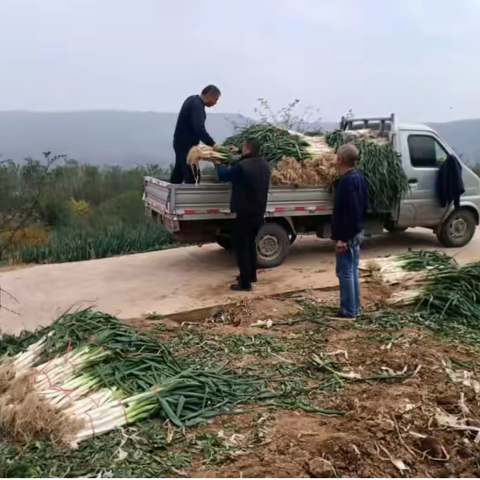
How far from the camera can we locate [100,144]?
18.4 meters

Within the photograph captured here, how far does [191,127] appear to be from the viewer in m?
8.85

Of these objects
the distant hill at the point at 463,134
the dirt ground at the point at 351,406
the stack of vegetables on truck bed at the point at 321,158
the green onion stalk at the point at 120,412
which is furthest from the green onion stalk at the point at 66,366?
the distant hill at the point at 463,134

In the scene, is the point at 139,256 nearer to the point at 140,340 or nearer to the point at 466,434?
the point at 140,340

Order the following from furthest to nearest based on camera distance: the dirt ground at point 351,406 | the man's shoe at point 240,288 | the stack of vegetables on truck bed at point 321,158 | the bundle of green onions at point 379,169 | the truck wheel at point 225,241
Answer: the truck wheel at point 225,241 → the bundle of green onions at point 379,169 → the stack of vegetables on truck bed at point 321,158 → the man's shoe at point 240,288 → the dirt ground at point 351,406

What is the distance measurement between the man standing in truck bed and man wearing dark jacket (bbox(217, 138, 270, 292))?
30.4 inches

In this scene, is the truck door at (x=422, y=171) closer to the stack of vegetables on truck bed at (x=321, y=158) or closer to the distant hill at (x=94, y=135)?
the stack of vegetables on truck bed at (x=321, y=158)

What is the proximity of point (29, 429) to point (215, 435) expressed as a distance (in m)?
1.11

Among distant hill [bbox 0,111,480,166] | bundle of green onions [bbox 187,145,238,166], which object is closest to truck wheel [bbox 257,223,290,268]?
bundle of green onions [bbox 187,145,238,166]

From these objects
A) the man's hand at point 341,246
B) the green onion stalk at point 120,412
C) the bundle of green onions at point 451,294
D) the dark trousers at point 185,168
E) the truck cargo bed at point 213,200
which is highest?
the dark trousers at point 185,168

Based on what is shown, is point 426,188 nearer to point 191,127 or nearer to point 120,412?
point 191,127

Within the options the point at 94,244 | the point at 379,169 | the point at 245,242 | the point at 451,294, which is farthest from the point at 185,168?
the point at 451,294

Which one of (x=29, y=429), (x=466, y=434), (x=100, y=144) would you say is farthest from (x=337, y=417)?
(x=100, y=144)

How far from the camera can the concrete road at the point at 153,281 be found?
295 inches

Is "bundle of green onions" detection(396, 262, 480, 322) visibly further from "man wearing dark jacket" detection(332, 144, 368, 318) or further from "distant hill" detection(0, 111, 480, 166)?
"distant hill" detection(0, 111, 480, 166)
